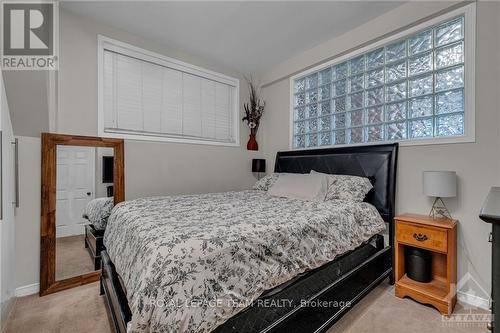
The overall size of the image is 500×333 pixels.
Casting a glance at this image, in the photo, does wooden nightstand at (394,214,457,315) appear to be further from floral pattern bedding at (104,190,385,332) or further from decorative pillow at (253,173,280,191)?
decorative pillow at (253,173,280,191)

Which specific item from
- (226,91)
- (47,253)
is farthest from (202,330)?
(226,91)

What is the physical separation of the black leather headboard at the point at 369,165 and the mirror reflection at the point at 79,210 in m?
2.49

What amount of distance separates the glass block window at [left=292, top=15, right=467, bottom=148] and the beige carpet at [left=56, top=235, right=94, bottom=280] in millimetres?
3036

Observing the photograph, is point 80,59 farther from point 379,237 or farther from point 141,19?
point 379,237

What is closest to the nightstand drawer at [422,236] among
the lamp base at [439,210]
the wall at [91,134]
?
the lamp base at [439,210]

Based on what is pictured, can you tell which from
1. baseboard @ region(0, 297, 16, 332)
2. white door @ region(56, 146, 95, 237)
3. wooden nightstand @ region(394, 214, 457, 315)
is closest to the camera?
baseboard @ region(0, 297, 16, 332)

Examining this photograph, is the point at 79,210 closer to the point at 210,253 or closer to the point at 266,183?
the point at 210,253

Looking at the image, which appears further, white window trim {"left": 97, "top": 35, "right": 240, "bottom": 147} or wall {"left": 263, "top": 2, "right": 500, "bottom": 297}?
white window trim {"left": 97, "top": 35, "right": 240, "bottom": 147}

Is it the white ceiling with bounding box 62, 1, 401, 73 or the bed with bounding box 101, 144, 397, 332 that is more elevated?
the white ceiling with bounding box 62, 1, 401, 73

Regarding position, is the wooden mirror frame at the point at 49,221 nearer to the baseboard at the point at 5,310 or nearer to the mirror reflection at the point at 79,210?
the mirror reflection at the point at 79,210

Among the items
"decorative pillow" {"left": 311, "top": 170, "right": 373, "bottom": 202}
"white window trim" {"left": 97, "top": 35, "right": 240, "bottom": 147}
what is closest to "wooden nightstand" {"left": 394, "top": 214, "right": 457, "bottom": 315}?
"decorative pillow" {"left": 311, "top": 170, "right": 373, "bottom": 202}

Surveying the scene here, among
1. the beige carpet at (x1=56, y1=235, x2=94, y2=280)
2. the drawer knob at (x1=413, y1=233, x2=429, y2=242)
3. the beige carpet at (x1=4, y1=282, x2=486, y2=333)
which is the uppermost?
the drawer knob at (x1=413, y1=233, x2=429, y2=242)

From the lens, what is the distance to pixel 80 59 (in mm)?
2521

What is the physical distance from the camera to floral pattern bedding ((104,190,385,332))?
1.02 m
